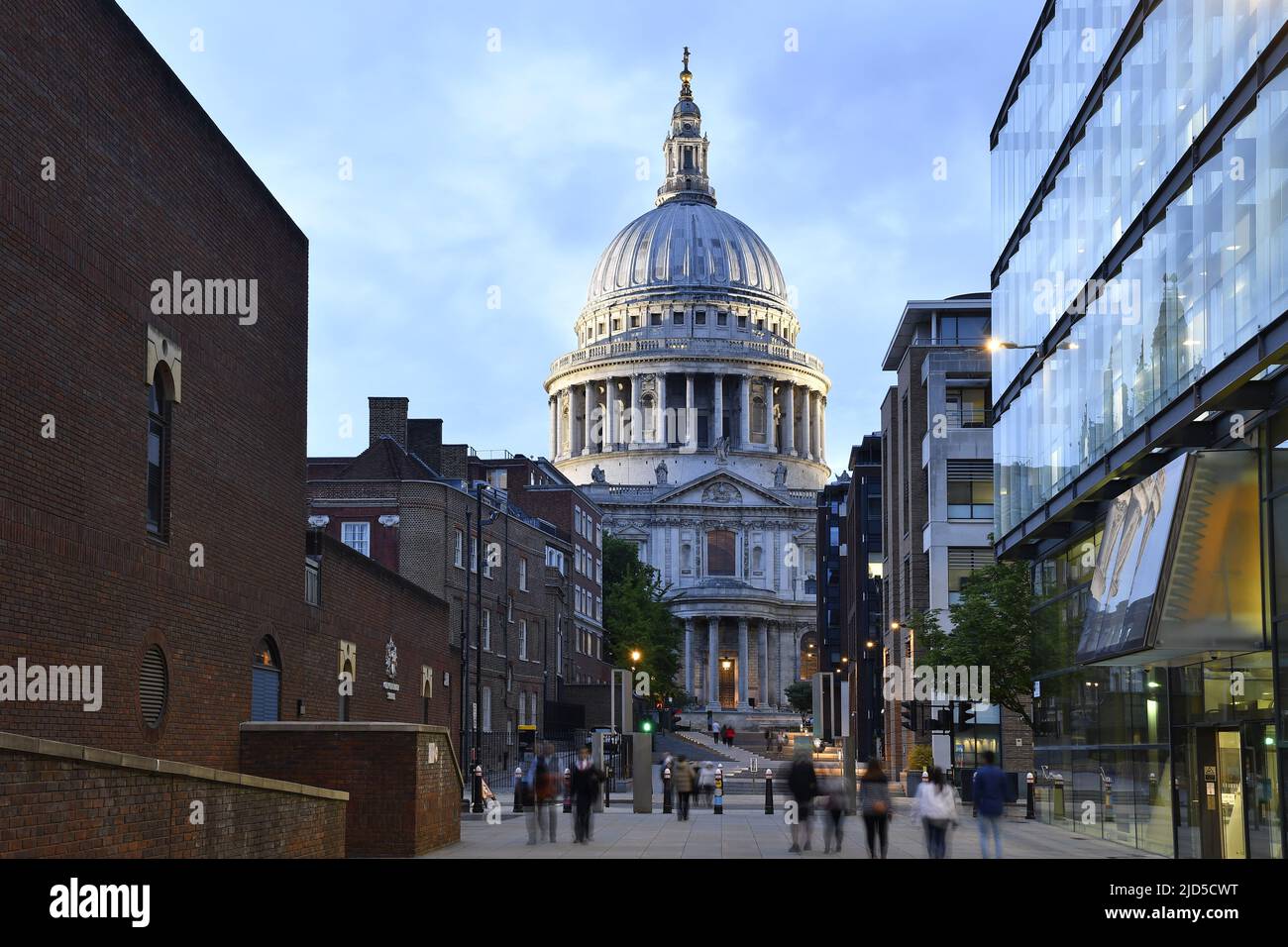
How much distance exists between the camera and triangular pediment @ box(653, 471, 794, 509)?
184 metres

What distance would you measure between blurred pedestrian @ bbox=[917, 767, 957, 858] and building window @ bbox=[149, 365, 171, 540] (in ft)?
38.5

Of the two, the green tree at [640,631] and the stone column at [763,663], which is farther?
the stone column at [763,663]

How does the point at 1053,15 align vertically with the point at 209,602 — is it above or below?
above

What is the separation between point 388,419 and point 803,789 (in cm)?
4767

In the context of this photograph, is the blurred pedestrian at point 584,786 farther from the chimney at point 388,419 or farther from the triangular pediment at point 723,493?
the triangular pediment at point 723,493

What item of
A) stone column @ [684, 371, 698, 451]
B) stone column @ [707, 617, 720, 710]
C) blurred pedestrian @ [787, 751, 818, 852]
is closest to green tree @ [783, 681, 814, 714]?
stone column @ [707, 617, 720, 710]

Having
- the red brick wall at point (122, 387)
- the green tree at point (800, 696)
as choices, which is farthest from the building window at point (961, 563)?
the green tree at point (800, 696)

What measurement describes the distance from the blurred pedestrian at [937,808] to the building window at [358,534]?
4720cm

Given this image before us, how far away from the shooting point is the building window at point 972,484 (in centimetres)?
6506

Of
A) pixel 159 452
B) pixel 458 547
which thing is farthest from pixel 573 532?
pixel 159 452

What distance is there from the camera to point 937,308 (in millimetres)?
71938
